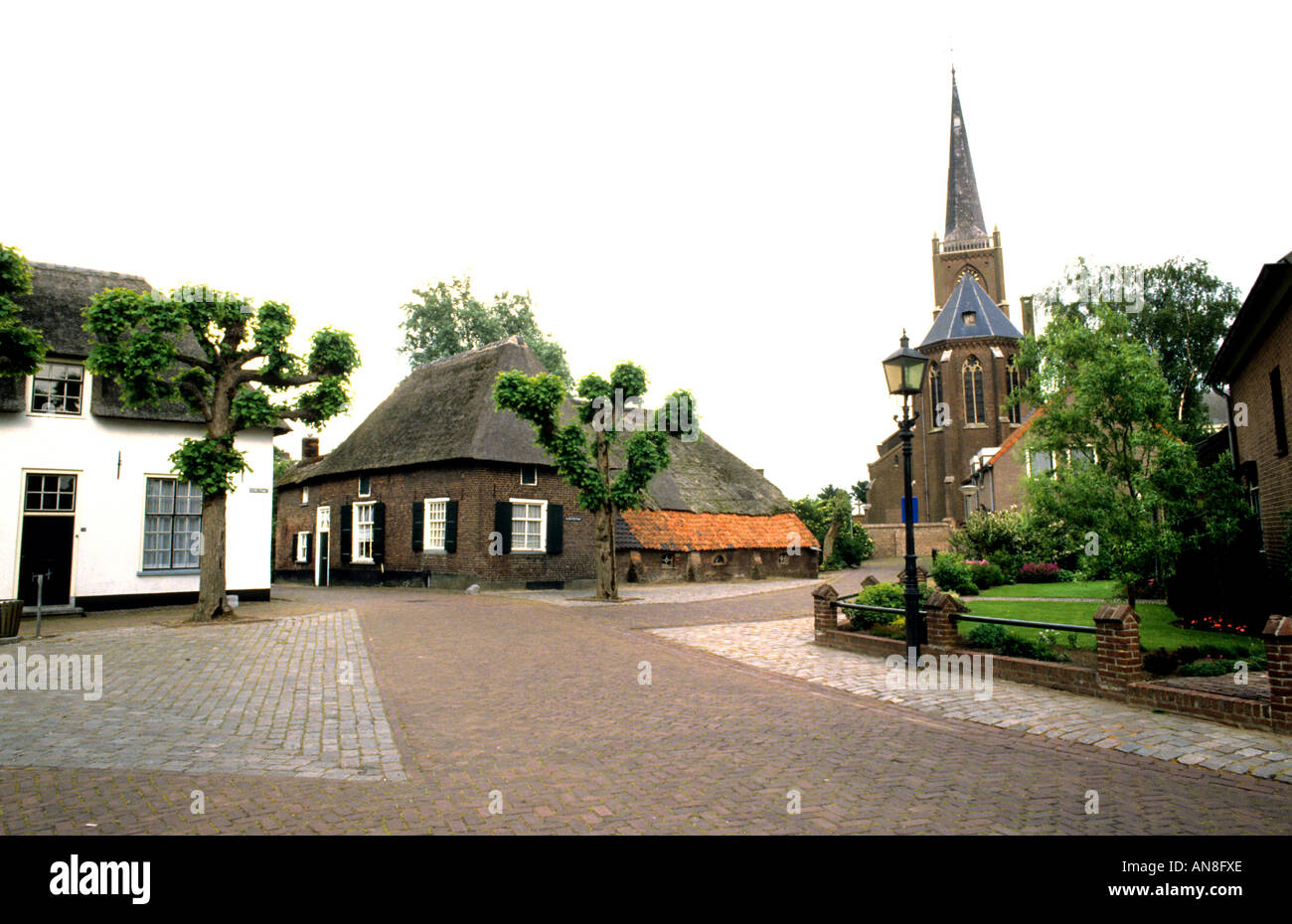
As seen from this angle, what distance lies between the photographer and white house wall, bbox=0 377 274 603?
16.8 meters

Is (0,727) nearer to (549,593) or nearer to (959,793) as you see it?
(959,793)

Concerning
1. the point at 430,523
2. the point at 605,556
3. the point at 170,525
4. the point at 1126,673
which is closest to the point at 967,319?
the point at 605,556

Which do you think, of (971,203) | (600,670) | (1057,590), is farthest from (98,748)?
(971,203)

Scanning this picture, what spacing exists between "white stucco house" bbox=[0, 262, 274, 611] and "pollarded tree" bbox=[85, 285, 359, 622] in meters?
2.19

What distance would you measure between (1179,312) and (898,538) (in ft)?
75.3

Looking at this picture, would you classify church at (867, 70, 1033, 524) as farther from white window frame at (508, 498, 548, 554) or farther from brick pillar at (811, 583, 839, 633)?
brick pillar at (811, 583, 839, 633)

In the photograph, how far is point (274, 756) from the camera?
632cm

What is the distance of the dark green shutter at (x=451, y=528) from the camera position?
25.0 m

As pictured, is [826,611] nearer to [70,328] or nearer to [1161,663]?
[1161,663]

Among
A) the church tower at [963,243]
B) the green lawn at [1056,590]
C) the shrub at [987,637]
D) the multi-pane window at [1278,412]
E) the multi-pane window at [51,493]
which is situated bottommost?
the green lawn at [1056,590]

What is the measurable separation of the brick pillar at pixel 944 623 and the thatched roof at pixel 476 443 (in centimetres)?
1653

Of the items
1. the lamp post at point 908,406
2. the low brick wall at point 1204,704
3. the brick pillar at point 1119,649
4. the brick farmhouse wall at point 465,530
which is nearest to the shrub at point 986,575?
the brick farmhouse wall at point 465,530

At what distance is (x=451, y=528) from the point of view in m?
25.0

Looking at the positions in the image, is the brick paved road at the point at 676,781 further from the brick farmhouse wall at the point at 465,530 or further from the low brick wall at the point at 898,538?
the low brick wall at the point at 898,538
